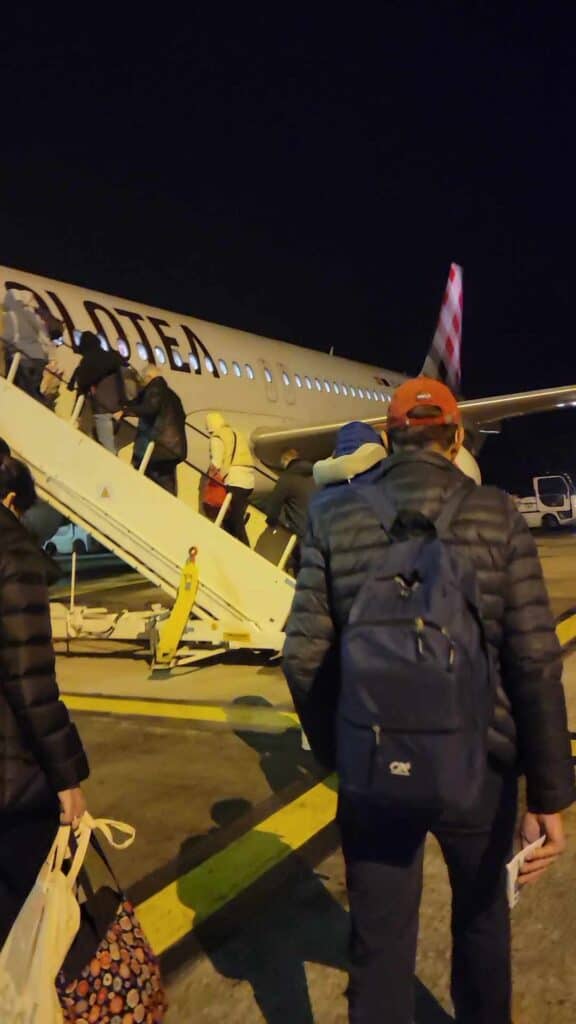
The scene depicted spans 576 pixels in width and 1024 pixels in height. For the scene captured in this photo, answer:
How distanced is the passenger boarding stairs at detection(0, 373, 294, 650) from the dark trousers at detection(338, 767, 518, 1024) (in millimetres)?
4781

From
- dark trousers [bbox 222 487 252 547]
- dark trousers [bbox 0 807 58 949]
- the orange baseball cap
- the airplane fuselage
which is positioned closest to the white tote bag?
dark trousers [bbox 0 807 58 949]

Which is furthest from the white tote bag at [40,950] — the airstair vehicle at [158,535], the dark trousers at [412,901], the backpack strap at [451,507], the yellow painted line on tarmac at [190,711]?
the airstair vehicle at [158,535]

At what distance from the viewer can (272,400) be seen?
15.7m

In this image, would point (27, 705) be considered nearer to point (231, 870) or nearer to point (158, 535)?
point (231, 870)

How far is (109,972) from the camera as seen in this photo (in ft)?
7.50

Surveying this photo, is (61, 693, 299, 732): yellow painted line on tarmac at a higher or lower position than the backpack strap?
lower

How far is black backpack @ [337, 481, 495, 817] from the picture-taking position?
1.84 meters

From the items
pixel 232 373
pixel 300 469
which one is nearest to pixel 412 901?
pixel 300 469

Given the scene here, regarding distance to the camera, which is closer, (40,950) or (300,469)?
(40,950)

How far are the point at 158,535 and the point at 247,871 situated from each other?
12.4 feet

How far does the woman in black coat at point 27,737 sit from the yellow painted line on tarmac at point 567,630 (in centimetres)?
640

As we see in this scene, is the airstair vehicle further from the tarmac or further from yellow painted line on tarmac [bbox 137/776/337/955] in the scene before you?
yellow painted line on tarmac [bbox 137/776/337/955]

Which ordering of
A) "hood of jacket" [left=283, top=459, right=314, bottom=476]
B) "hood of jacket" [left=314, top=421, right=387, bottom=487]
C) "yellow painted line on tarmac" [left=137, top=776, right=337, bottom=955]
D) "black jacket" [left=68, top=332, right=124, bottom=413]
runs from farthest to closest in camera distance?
1. "black jacket" [left=68, top=332, right=124, bottom=413]
2. "hood of jacket" [left=283, top=459, right=314, bottom=476]
3. "hood of jacket" [left=314, top=421, right=387, bottom=487]
4. "yellow painted line on tarmac" [left=137, top=776, right=337, bottom=955]

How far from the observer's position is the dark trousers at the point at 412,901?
206cm
